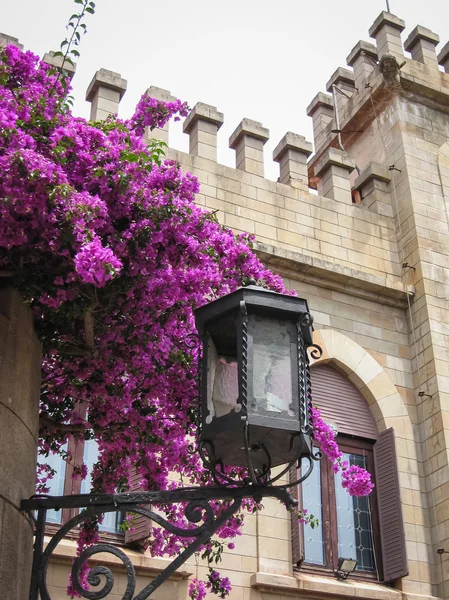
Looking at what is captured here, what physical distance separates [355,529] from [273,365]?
277 inches

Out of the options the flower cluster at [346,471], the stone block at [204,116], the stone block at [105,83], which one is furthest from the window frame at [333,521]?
the stone block at [105,83]

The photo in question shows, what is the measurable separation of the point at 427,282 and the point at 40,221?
8.62 meters

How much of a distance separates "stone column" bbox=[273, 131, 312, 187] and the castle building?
0.07ft

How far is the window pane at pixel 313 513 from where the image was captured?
34.4 feet

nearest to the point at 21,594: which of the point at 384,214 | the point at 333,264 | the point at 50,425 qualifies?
the point at 50,425

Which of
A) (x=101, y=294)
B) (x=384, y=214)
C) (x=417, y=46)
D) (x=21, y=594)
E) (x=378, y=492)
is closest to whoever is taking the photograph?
(x=21, y=594)

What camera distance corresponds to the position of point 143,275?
5.21 metres

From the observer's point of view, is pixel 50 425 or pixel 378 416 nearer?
pixel 50 425

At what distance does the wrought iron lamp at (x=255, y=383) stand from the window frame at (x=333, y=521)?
6016 millimetres

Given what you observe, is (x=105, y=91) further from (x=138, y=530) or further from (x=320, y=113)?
(x=138, y=530)

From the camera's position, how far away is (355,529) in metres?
11.0

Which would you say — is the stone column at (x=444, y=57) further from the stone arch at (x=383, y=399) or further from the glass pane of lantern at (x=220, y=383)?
the glass pane of lantern at (x=220, y=383)

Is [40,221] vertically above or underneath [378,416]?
underneath

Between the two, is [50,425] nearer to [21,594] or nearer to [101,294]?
[101,294]
